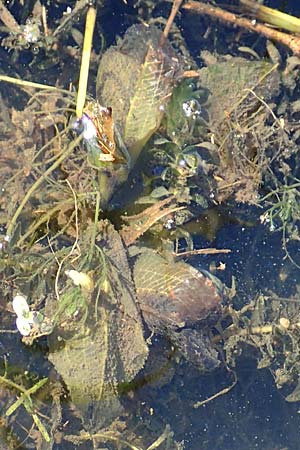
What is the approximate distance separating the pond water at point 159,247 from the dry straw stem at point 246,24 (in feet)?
0.09

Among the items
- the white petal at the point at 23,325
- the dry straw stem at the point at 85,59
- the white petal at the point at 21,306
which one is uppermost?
the dry straw stem at the point at 85,59

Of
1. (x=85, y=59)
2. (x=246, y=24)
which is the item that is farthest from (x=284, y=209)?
(x=85, y=59)

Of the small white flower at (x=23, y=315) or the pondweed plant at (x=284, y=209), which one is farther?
the pondweed plant at (x=284, y=209)

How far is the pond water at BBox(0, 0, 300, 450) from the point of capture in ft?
6.49

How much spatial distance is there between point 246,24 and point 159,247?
0.90 meters

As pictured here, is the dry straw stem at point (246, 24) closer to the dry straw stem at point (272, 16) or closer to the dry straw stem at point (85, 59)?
the dry straw stem at point (272, 16)

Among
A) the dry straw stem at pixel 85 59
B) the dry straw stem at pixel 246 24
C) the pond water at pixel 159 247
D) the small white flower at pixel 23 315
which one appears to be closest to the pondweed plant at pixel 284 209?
the pond water at pixel 159 247

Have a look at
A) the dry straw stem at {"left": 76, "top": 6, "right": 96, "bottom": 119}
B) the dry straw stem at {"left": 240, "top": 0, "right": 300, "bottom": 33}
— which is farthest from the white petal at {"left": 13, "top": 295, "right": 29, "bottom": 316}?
the dry straw stem at {"left": 240, "top": 0, "right": 300, "bottom": 33}

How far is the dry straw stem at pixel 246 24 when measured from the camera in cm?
220

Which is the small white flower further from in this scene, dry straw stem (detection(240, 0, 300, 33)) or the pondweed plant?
dry straw stem (detection(240, 0, 300, 33))

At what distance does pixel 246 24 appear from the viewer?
7.27 feet

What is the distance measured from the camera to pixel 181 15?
2.21 meters

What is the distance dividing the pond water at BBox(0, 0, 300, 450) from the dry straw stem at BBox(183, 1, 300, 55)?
0.03 m

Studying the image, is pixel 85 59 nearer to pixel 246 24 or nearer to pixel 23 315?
pixel 246 24
